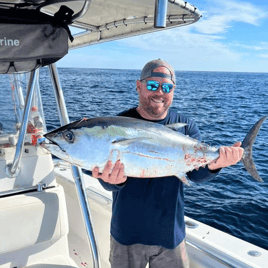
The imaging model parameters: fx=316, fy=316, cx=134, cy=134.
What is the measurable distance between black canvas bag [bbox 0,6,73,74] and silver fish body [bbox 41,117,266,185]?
0.63 m

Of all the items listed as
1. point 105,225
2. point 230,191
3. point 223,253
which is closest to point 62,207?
point 105,225

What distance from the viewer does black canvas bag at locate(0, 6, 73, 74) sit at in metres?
1.91

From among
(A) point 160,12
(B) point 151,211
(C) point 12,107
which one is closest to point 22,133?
(C) point 12,107

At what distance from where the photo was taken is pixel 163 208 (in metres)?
2.25

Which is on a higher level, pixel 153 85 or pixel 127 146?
pixel 153 85

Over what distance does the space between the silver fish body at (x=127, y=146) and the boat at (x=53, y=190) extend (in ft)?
3.22

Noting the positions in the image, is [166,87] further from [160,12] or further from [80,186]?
[80,186]

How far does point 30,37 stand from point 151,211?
142 centimetres

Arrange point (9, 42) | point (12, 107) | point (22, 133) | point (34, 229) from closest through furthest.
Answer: point (9, 42) < point (22, 133) < point (34, 229) < point (12, 107)

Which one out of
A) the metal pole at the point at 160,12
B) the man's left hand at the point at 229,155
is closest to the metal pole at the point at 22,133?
the metal pole at the point at 160,12

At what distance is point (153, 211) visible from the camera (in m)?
2.25

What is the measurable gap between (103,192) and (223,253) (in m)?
1.66

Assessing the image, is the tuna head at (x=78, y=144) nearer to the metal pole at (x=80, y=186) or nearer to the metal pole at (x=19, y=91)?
the metal pole at (x=80, y=186)

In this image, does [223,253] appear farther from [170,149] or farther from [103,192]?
[103,192]
